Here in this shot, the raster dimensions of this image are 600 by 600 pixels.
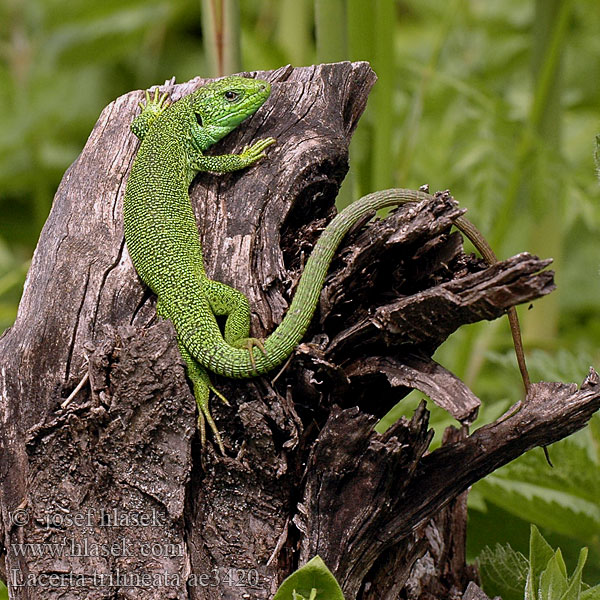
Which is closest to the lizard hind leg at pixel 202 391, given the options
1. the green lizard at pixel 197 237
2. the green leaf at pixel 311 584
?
the green lizard at pixel 197 237

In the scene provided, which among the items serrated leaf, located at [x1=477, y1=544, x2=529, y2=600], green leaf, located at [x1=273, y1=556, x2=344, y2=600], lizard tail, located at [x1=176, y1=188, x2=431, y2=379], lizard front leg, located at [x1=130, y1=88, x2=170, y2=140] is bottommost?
serrated leaf, located at [x1=477, y1=544, x2=529, y2=600]

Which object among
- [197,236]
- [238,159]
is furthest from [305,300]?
[238,159]

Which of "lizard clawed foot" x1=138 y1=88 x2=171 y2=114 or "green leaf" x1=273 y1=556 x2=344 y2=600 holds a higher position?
"lizard clawed foot" x1=138 y1=88 x2=171 y2=114

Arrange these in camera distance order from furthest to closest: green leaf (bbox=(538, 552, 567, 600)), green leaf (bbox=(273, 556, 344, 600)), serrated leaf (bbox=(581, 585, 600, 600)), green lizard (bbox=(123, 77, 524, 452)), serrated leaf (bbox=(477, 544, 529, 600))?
serrated leaf (bbox=(477, 544, 529, 600)) < green lizard (bbox=(123, 77, 524, 452)) < serrated leaf (bbox=(581, 585, 600, 600)) < green leaf (bbox=(538, 552, 567, 600)) < green leaf (bbox=(273, 556, 344, 600))

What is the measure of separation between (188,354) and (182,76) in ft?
17.2

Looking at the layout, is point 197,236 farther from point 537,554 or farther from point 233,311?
point 537,554

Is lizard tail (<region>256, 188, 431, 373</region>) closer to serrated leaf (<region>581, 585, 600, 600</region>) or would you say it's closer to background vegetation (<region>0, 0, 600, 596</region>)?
background vegetation (<region>0, 0, 600, 596</region>)

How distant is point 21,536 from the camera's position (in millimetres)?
2119

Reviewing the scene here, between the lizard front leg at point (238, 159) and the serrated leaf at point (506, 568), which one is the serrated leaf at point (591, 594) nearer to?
the serrated leaf at point (506, 568)

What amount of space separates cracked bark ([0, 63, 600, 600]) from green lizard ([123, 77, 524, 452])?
6 cm

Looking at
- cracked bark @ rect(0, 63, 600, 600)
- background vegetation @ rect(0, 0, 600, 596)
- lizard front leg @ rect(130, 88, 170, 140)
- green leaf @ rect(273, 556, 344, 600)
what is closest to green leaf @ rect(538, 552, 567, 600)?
cracked bark @ rect(0, 63, 600, 600)

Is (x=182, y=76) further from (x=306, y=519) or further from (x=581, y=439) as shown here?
(x=306, y=519)

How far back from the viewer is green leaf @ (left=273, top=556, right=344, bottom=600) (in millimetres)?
1696

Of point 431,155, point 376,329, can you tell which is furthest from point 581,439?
point 431,155
